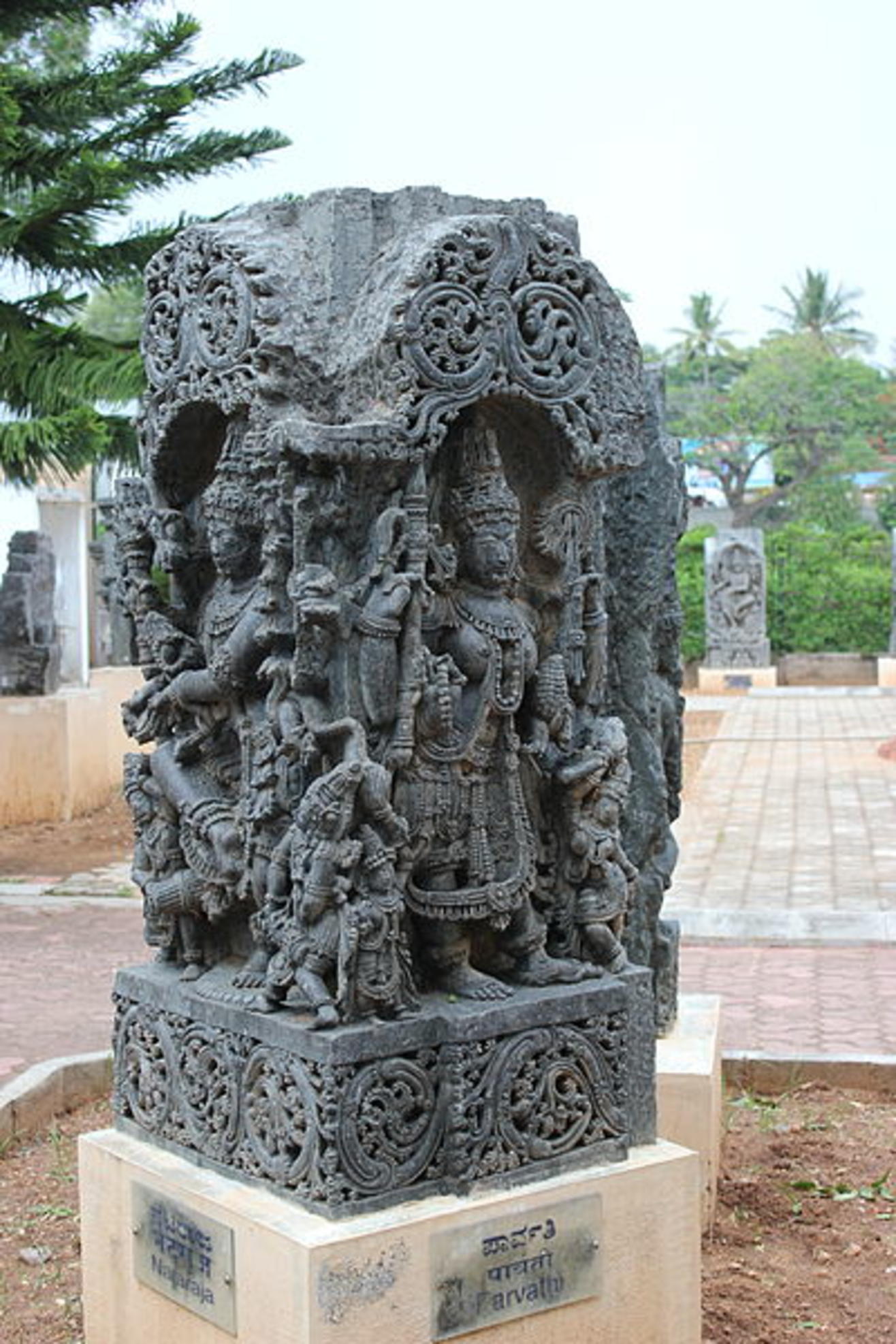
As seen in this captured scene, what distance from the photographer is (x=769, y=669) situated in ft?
90.8

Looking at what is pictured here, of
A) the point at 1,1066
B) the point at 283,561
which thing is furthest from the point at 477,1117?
the point at 1,1066

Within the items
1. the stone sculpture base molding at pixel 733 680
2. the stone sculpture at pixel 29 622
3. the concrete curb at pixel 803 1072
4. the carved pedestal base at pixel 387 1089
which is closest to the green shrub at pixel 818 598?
the stone sculpture base molding at pixel 733 680

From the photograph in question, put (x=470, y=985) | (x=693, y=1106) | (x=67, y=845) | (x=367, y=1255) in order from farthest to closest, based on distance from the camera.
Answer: (x=67, y=845) < (x=693, y=1106) < (x=470, y=985) < (x=367, y=1255)

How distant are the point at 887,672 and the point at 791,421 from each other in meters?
11.1

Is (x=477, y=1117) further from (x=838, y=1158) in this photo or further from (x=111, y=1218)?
(x=838, y=1158)

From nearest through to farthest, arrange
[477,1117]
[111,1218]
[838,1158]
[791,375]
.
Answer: [477,1117]
[111,1218]
[838,1158]
[791,375]

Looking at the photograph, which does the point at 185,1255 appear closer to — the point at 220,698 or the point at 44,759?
the point at 220,698

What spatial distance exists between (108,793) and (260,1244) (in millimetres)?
11054

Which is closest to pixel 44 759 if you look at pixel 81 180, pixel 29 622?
pixel 29 622

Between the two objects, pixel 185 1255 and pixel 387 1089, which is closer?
pixel 387 1089

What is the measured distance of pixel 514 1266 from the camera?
3.16 m

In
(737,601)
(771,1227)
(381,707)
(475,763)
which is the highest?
(737,601)

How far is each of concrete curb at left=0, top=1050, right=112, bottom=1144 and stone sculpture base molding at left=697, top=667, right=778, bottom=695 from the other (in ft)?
71.9

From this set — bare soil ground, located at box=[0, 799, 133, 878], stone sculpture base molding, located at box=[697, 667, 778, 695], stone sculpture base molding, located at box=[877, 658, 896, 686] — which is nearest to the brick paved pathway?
bare soil ground, located at box=[0, 799, 133, 878]
